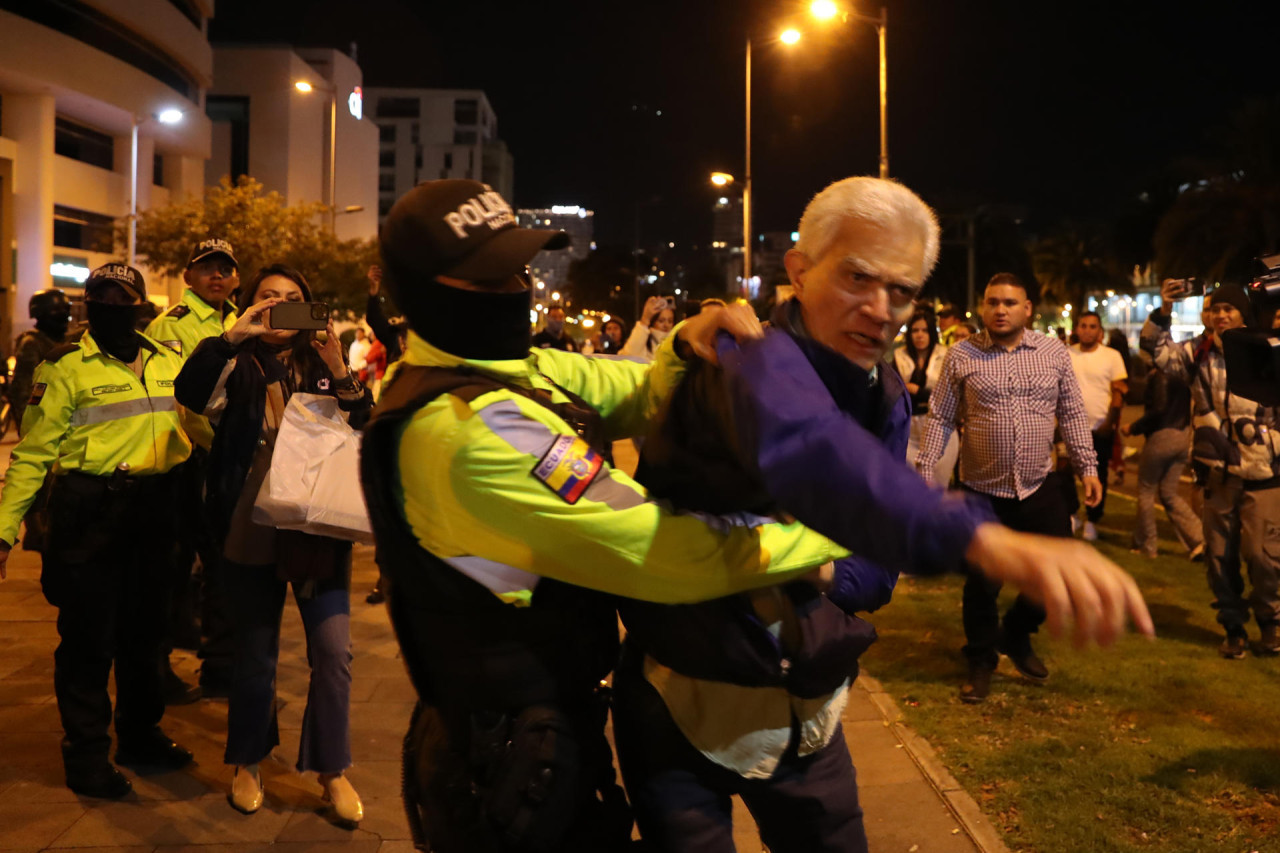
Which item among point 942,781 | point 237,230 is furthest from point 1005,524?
point 237,230

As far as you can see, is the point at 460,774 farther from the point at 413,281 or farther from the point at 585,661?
the point at 413,281

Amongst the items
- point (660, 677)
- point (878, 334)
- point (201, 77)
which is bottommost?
point (660, 677)

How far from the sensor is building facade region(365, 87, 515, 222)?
13138 centimetres

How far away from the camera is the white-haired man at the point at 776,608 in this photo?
6.51 feet

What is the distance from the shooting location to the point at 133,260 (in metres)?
40.6

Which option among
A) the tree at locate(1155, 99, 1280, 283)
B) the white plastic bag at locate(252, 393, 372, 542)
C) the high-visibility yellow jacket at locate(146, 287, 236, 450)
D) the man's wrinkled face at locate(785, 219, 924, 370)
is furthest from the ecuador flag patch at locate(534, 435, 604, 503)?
the tree at locate(1155, 99, 1280, 283)

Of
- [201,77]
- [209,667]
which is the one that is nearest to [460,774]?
[209,667]

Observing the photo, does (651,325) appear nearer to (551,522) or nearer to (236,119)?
(551,522)

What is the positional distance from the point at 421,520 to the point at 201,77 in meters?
56.0

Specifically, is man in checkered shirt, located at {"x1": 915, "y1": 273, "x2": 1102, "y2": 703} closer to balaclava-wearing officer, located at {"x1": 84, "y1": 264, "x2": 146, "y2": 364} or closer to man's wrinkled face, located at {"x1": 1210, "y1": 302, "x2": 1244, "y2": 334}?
man's wrinkled face, located at {"x1": 1210, "y1": 302, "x2": 1244, "y2": 334}

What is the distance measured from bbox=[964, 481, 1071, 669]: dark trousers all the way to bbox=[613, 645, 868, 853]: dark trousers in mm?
3831

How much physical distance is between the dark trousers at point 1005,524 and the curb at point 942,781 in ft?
1.77

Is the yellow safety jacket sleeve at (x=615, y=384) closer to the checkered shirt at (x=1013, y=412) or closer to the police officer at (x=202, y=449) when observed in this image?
the police officer at (x=202, y=449)

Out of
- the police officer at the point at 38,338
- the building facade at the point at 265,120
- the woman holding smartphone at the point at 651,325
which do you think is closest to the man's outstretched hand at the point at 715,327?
the police officer at the point at 38,338
